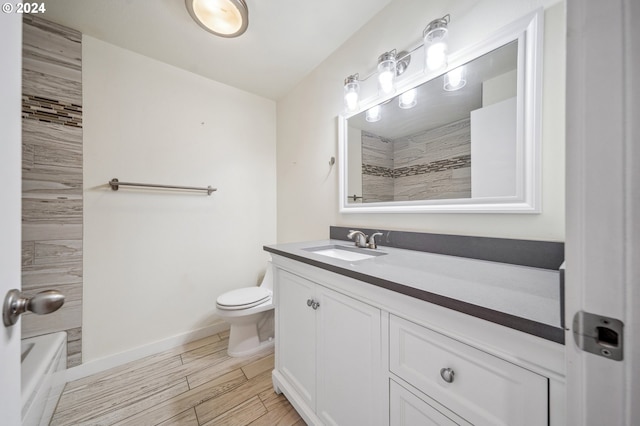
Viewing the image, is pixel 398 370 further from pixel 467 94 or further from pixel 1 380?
pixel 467 94

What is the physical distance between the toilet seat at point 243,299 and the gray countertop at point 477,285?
Answer: 87cm

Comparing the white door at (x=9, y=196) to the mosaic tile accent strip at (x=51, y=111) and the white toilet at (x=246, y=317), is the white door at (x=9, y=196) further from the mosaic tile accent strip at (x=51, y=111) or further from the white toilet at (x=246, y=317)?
the mosaic tile accent strip at (x=51, y=111)

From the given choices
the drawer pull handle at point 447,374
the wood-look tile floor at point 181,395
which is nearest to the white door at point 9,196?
the drawer pull handle at point 447,374

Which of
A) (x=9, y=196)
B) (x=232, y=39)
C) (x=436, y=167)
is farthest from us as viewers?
(x=232, y=39)

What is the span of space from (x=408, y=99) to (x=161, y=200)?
196cm

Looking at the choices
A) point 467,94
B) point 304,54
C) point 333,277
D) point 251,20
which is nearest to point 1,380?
point 333,277

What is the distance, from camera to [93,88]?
1.51 m

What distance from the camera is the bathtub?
3.03 ft

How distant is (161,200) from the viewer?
1.76m

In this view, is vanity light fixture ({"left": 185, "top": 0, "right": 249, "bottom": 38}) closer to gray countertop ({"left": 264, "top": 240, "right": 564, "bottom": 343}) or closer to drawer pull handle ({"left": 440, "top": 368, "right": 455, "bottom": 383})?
gray countertop ({"left": 264, "top": 240, "right": 564, "bottom": 343})

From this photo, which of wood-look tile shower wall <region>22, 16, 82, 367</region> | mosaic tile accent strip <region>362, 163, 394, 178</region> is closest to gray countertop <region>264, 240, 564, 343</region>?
mosaic tile accent strip <region>362, 163, 394, 178</region>

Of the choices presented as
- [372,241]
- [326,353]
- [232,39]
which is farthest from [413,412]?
[232,39]

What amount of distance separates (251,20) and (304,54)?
449 millimetres

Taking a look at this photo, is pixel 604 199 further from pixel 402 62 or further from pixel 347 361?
pixel 402 62
